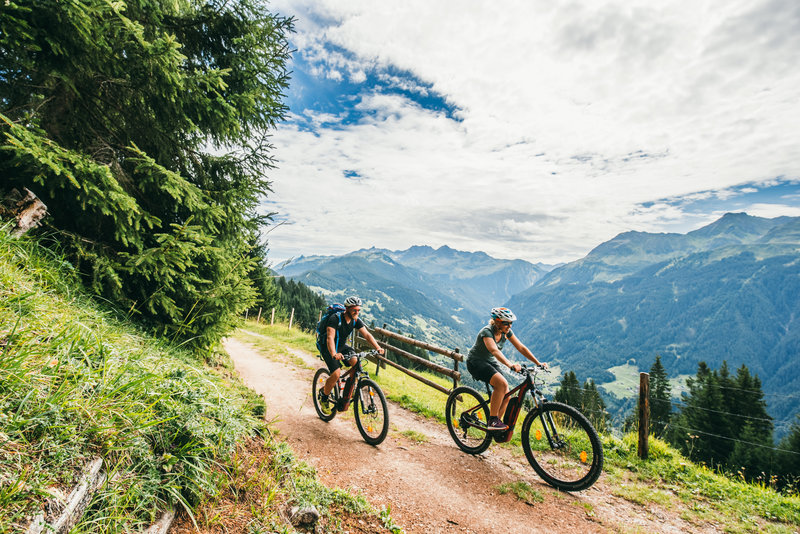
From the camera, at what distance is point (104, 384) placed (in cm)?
256

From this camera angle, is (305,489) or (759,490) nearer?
(305,489)

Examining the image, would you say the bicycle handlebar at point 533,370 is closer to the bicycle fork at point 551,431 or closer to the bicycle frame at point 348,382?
the bicycle fork at point 551,431

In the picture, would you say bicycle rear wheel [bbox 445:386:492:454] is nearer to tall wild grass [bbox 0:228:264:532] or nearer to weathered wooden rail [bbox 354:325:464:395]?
weathered wooden rail [bbox 354:325:464:395]

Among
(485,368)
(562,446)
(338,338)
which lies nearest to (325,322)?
(338,338)

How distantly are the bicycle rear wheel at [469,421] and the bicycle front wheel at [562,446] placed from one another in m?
0.83

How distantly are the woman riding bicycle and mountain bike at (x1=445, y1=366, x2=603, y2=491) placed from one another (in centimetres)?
13

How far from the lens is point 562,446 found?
5473 millimetres

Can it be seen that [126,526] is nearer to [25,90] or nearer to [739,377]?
[25,90]

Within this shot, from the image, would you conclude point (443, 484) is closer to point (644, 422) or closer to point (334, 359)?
point (334, 359)

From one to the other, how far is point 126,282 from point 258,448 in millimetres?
3418

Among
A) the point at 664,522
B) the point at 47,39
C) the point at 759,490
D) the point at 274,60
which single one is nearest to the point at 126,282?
the point at 47,39

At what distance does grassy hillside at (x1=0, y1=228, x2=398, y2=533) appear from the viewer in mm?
1972

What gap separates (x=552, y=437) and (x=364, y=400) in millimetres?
3407

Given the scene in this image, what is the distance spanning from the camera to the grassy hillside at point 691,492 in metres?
4.74
